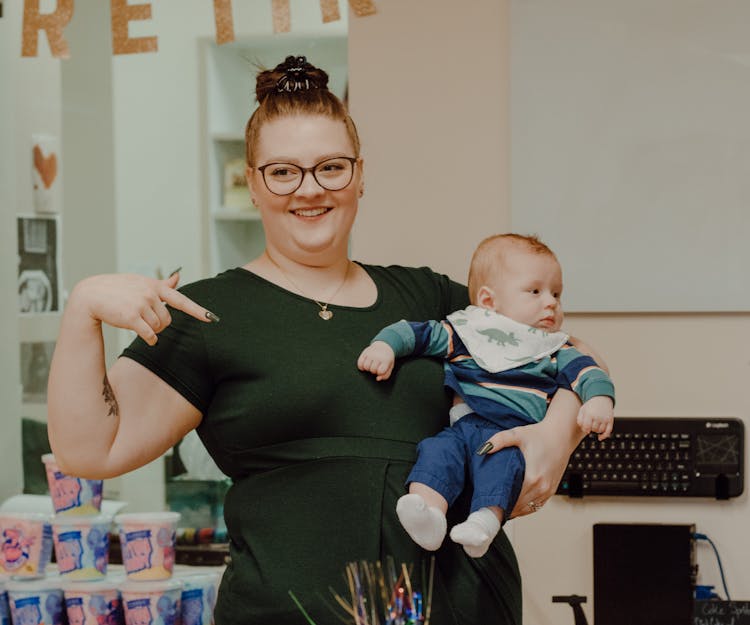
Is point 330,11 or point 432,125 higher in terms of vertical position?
point 330,11

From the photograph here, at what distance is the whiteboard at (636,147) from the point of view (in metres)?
2.49

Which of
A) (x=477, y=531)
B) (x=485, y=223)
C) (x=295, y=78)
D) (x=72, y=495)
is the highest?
(x=295, y=78)

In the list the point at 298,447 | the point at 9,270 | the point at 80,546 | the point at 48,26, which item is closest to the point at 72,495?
the point at 80,546

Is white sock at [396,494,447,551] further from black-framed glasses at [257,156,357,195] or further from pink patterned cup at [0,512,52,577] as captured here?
pink patterned cup at [0,512,52,577]

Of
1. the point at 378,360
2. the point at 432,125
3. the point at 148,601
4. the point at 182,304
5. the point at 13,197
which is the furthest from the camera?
the point at 13,197

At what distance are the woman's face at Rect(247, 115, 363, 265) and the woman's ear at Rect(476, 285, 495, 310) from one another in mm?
299

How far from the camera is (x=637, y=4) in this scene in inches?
98.7

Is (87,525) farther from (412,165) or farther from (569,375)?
(569,375)

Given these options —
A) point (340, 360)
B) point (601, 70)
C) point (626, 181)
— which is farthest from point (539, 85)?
point (340, 360)

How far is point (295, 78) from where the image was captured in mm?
1671

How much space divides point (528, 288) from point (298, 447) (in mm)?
489

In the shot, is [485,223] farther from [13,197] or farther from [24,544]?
[13,197]

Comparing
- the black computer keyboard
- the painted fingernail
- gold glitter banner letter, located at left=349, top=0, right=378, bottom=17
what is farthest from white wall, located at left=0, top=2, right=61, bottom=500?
the painted fingernail

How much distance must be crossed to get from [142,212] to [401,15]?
1205 millimetres
